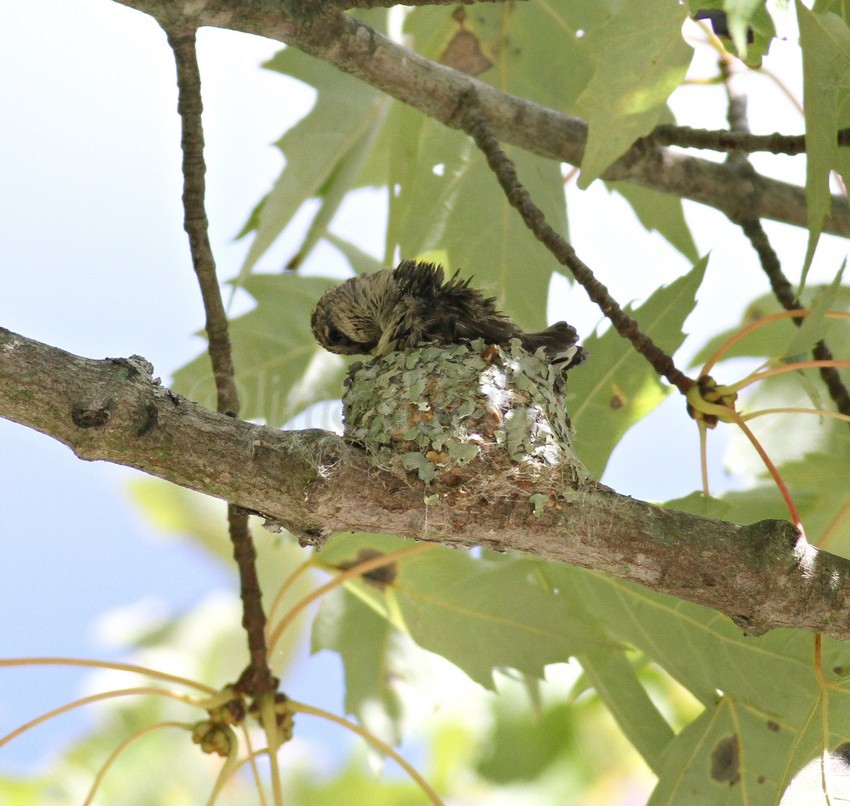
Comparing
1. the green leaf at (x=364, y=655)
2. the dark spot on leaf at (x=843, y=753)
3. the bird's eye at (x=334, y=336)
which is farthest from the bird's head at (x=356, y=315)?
the dark spot on leaf at (x=843, y=753)

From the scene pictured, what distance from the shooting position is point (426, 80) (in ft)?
10.8

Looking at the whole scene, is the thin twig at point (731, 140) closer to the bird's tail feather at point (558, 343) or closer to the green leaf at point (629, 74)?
the green leaf at point (629, 74)

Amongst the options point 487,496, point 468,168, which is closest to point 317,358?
point 468,168

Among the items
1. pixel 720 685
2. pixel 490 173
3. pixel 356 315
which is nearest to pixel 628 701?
pixel 720 685

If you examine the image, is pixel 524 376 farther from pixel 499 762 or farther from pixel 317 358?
pixel 499 762

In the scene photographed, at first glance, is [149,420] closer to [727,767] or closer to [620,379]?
[620,379]

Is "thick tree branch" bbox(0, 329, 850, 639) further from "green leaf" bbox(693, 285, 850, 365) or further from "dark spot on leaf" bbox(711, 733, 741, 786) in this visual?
"green leaf" bbox(693, 285, 850, 365)

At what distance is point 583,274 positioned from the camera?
2709 mm

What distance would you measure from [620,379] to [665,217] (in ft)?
4.50

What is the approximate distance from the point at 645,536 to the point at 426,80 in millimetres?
1753

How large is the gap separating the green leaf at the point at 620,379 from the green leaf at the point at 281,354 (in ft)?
3.98

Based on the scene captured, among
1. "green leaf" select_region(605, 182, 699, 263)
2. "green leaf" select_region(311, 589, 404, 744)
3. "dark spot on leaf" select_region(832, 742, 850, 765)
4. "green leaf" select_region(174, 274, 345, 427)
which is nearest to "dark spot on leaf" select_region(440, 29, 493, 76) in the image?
"green leaf" select_region(605, 182, 699, 263)

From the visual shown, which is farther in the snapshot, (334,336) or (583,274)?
(334,336)

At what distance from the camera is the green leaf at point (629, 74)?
88.4 inches
